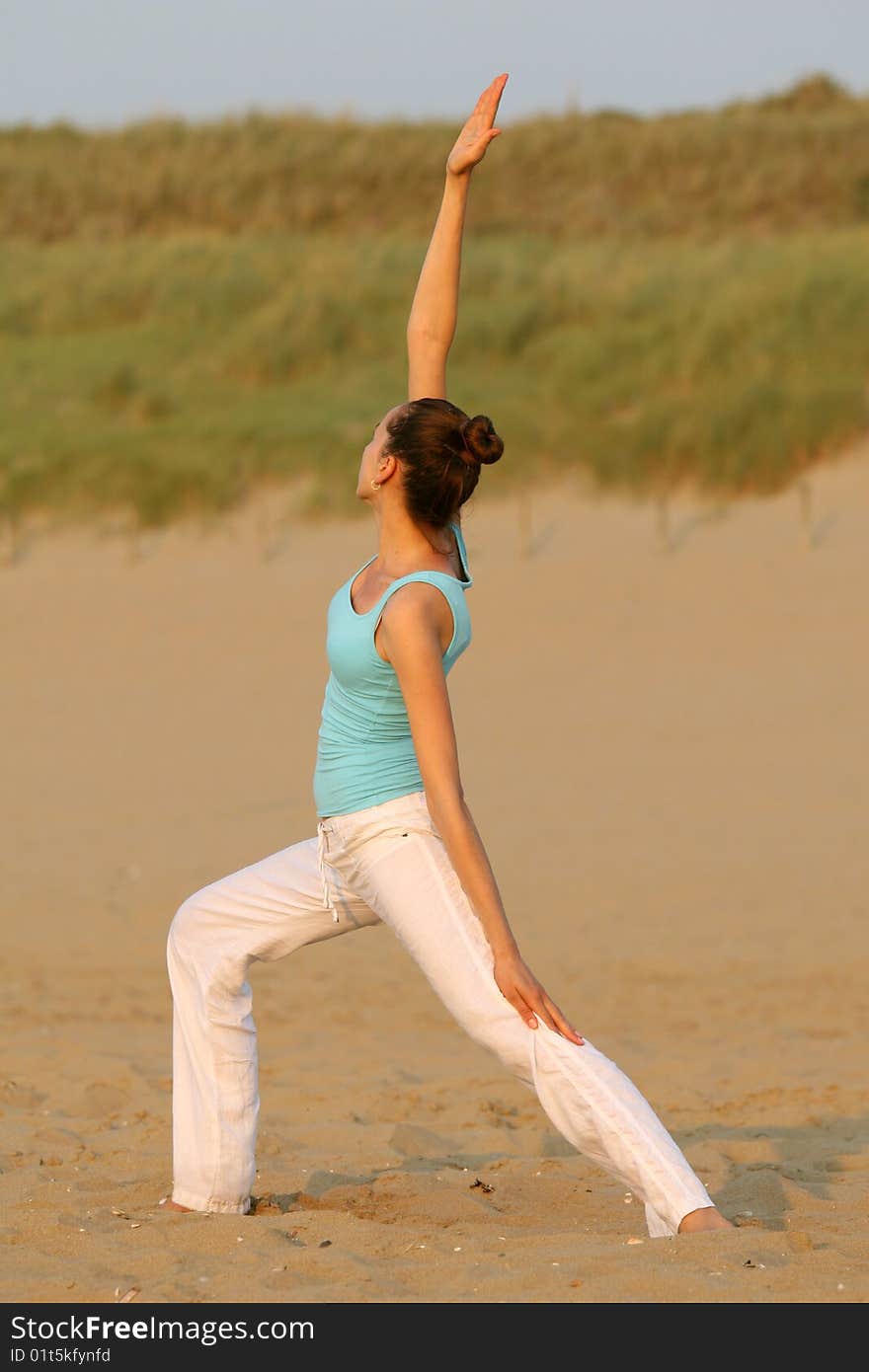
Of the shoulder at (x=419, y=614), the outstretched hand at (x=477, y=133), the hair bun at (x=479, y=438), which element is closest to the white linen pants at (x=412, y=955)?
the shoulder at (x=419, y=614)

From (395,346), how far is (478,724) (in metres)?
5.67

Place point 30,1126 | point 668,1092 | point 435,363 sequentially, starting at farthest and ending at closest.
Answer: point 668,1092 → point 30,1126 → point 435,363

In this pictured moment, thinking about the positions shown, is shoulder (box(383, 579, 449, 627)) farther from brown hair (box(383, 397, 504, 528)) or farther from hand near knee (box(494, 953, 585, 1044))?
hand near knee (box(494, 953, 585, 1044))

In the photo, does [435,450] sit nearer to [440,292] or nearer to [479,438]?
[479,438]

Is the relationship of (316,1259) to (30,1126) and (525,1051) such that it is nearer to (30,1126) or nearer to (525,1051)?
(525,1051)

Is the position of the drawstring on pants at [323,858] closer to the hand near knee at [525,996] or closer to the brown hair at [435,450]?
the hand near knee at [525,996]

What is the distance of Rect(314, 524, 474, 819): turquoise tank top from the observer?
151 inches

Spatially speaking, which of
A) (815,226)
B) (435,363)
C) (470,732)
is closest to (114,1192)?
(435,363)

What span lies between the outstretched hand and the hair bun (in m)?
0.77

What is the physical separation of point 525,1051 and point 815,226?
1963 centimetres

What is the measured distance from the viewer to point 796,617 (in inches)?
474

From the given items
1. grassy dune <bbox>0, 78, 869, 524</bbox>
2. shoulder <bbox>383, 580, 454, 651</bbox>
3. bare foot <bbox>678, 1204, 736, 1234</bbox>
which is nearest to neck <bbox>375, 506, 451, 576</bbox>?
shoulder <bbox>383, 580, 454, 651</bbox>

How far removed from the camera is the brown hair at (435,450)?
3.90 metres

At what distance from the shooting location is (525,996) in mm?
3732
